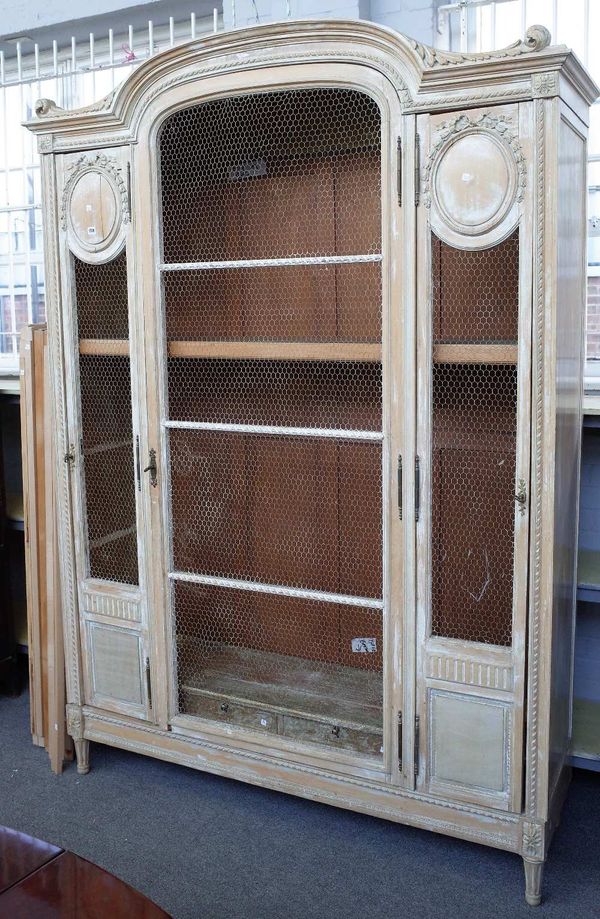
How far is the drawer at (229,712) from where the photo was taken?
275cm

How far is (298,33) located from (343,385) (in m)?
0.97

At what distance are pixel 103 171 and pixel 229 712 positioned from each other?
173 cm

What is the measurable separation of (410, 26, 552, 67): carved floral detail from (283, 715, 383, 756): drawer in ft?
6.03

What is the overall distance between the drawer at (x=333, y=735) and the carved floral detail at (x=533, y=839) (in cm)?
46

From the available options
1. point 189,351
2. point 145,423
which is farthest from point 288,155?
point 145,423

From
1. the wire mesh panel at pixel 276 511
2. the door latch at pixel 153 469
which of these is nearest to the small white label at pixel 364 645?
the wire mesh panel at pixel 276 511

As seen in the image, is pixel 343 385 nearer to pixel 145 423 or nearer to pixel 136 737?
pixel 145 423

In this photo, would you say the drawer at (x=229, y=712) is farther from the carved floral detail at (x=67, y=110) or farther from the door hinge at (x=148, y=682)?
the carved floral detail at (x=67, y=110)

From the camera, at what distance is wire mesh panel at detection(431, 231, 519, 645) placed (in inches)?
89.7

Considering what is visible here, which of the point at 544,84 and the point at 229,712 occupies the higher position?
the point at 544,84

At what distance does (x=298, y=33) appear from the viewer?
2.31m

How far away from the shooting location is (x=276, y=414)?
9.03 feet

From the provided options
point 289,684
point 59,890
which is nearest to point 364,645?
point 289,684

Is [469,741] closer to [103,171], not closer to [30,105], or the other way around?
[103,171]
